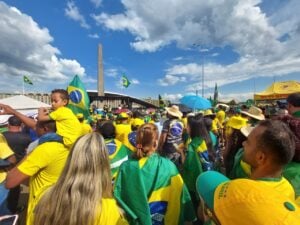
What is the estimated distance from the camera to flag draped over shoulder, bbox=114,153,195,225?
2475 mm

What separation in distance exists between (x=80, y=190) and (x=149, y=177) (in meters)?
0.99

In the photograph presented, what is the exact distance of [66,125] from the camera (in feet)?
9.55

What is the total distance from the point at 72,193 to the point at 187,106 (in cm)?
898

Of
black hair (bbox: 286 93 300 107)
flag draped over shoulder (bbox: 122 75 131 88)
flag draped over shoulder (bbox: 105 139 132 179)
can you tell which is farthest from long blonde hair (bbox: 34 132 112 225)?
flag draped over shoulder (bbox: 122 75 131 88)

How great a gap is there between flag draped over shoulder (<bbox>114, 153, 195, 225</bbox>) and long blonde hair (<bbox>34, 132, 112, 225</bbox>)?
0.71 metres

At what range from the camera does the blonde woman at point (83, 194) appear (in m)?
1.61

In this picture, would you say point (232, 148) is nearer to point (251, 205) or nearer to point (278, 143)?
point (278, 143)

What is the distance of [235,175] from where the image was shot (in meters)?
2.73

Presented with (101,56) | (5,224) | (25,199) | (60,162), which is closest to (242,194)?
(60,162)

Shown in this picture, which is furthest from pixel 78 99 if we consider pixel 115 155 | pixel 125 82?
pixel 125 82

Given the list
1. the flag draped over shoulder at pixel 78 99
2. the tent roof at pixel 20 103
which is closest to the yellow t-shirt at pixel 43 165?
the flag draped over shoulder at pixel 78 99

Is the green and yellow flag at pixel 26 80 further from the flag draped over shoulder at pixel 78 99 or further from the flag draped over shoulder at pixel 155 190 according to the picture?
the flag draped over shoulder at pixel 155 190

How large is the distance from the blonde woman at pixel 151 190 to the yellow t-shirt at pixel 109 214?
0.69 metres

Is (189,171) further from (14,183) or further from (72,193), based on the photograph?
(72,193)
